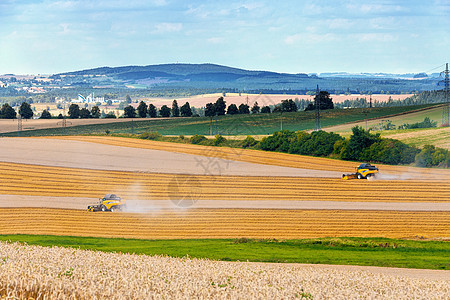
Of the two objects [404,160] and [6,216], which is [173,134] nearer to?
[404,160]

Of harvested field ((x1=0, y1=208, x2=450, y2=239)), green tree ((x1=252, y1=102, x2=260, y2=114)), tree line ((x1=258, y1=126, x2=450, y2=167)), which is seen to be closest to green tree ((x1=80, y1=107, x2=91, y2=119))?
green tree ((x1=252, y1=102, x2=260, y2=114))

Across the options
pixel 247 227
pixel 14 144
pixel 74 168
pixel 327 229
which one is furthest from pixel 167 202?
pixel 14 144

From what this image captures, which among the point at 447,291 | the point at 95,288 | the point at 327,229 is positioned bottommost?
the point at 327,229

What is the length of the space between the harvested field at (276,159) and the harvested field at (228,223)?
16.4m

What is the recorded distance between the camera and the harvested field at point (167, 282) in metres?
12.6

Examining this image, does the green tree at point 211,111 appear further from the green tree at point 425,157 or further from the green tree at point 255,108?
the green tree at point 425,157

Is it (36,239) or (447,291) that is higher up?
(447,291)

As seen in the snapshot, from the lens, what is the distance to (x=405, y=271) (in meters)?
24.5

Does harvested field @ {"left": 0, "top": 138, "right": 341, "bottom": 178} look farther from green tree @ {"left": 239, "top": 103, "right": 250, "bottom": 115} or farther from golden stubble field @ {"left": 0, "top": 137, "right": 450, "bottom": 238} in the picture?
Answer: green tree @ {"left": 239, "top": 103, "right": 250, "bottom": 115}

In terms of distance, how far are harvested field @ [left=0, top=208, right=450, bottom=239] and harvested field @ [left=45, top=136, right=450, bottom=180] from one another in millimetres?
16371

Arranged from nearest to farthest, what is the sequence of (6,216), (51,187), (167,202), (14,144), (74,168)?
(6,216), (167,202), (51,187), (74,168), (14,144)

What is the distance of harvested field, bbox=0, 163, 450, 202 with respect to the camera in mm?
52062

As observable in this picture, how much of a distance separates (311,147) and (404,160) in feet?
43.9

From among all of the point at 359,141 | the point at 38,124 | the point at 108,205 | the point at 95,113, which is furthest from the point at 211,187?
the point at 95,113
